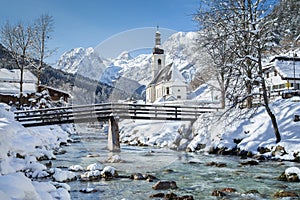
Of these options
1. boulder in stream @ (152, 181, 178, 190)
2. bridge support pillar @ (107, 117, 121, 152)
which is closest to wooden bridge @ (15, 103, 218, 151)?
bridge support pillar @ (107, 117, 121, 152)

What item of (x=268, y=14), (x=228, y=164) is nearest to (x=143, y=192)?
(x=228, y=164)

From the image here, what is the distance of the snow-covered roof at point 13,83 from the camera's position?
3422 centimetres

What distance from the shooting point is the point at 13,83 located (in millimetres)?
37250

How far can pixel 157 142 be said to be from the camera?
79.3 feet

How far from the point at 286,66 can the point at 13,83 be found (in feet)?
108

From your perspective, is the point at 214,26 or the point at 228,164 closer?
the point at 228,164

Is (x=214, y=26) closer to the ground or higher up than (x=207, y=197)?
higher up

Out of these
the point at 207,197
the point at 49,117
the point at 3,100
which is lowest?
the point at 207,197

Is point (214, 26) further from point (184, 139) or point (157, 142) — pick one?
point (157, 142)

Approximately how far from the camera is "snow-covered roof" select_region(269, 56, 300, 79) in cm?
3166

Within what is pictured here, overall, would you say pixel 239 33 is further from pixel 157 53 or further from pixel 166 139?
pixel 166 139

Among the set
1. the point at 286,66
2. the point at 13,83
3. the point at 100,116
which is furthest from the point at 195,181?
the point at 13,83

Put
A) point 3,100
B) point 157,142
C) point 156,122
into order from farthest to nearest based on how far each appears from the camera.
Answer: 1. point 3,100
2. point 156,122
3. point 157,142

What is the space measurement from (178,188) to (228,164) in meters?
5.25
